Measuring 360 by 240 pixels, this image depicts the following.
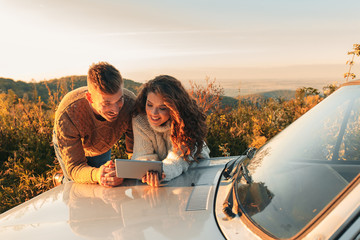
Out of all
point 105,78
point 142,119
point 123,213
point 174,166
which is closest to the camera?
point 123,213

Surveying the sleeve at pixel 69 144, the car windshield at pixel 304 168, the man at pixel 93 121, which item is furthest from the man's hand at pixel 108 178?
the car windshield at pixel 304 168

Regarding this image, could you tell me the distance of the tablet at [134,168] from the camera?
6.63 ft

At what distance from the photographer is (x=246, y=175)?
170cm

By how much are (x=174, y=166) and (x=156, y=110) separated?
56cm

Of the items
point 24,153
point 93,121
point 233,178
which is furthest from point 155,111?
point 24,153

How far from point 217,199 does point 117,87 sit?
1401 mm

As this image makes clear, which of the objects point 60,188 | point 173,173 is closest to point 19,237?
point 60,188

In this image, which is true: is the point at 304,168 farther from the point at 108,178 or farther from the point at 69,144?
the point at 69,144

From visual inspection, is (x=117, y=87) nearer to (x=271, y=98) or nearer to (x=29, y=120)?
(x=29, y=120)

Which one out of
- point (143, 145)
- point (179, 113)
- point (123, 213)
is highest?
point (179, 113)

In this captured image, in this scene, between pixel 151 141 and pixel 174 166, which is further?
pixel 151 141

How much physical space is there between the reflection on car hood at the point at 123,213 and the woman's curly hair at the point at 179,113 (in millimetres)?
428

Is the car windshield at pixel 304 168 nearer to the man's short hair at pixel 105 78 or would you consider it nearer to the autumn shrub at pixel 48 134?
the man's short hair at pixel 105 78

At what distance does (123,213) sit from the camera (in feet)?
5.37
